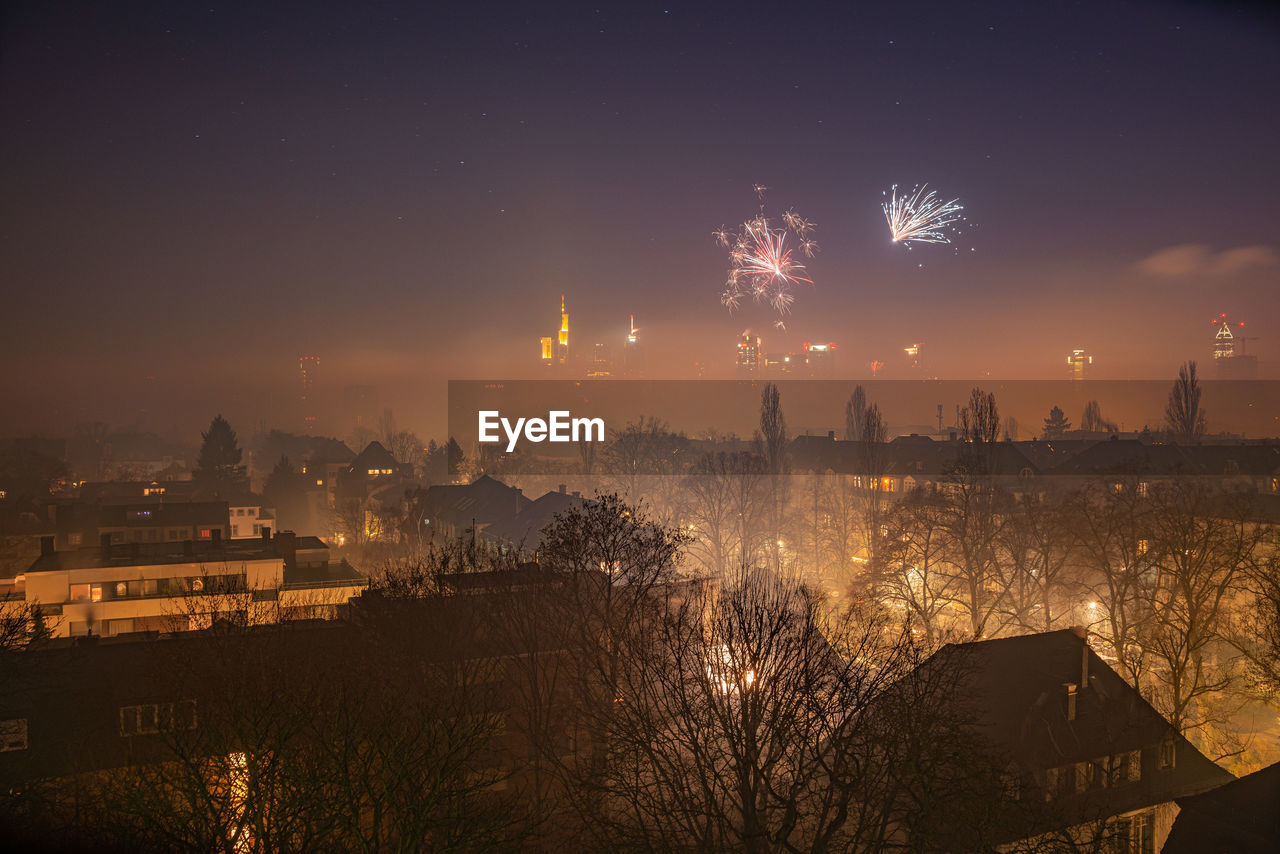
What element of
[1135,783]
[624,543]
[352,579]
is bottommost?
[1135,783]

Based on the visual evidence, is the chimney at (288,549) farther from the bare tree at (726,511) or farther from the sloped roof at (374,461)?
the sloped roof at (374,461)

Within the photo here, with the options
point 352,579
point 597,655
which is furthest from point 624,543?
point 352,579

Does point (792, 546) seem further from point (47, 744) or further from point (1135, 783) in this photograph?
point (47, 744)

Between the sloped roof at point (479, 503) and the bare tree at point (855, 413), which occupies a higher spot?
the bare tree at point (855, 413)

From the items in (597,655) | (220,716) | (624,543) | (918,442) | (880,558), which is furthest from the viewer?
(918,442)

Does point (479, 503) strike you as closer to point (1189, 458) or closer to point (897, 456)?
point (897, 456)

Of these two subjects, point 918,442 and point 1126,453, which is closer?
point 1126,453

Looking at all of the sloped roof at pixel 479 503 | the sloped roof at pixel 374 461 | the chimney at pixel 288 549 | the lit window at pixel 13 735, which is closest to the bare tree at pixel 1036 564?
the sloped roof at pixel 479 503
